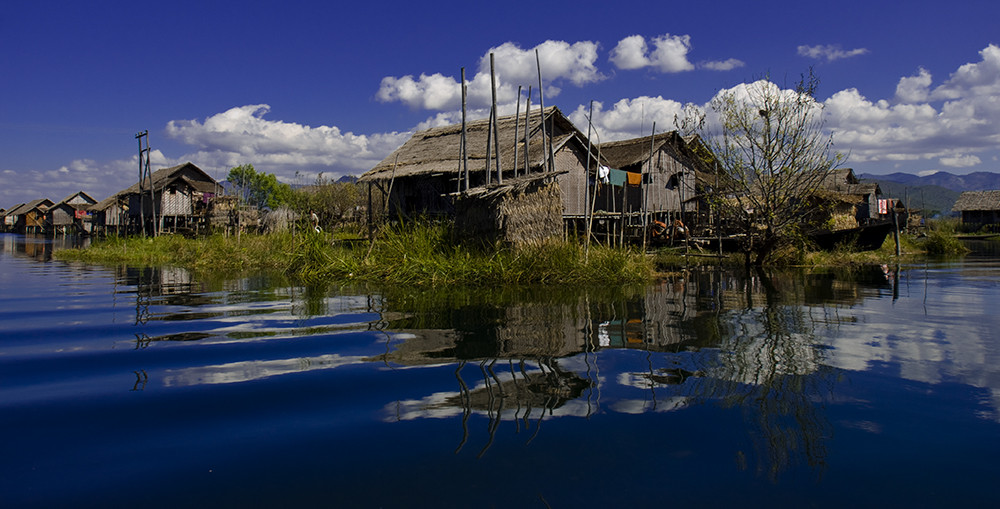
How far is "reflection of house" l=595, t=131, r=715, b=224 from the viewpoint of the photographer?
74.5 ft

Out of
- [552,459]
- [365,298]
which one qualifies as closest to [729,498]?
[552,459]

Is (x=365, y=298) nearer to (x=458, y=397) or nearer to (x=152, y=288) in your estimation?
(x=152, y=288)

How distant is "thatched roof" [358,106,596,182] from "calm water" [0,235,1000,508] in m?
11.8

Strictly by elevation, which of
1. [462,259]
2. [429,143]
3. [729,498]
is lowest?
[729,498]

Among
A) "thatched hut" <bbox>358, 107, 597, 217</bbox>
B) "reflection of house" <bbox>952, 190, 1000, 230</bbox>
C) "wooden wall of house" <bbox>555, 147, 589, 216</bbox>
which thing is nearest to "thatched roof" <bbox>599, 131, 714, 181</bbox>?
"wooden wall of house" <bbox>555, 147, 589, 216</bbox>

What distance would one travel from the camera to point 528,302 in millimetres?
6773

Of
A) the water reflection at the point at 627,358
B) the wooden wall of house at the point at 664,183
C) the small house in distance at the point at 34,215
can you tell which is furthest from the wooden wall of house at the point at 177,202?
the small house in distance at the point at 34,215

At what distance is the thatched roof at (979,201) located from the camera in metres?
48.3

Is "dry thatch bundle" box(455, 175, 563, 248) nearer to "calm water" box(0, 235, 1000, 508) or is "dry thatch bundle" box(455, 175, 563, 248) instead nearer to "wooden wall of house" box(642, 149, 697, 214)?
"calm water" box(0, 235, 1000, 508)

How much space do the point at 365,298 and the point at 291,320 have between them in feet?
6.29

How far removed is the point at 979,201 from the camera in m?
49.9

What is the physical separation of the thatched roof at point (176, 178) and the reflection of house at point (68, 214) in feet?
65.5

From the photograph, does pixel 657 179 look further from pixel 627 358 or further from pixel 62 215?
pixel 62 215

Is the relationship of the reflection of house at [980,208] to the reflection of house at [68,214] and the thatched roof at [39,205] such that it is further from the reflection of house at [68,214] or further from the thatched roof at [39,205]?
the thatched roof at [39,205]
